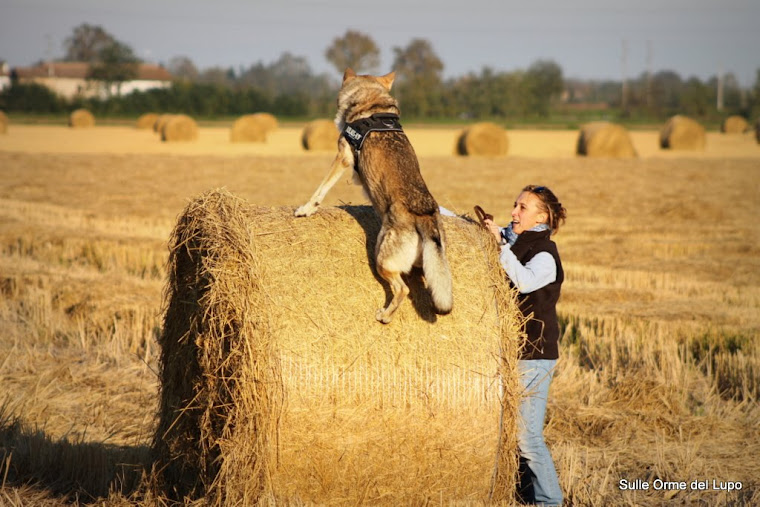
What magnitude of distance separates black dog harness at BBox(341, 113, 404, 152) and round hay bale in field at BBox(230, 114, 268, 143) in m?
36.5

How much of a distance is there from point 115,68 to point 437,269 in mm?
86379

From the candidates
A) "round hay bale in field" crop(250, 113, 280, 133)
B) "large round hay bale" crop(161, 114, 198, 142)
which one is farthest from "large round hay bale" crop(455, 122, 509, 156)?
"round hay bale in field" crop(250, 113, 280, 133)

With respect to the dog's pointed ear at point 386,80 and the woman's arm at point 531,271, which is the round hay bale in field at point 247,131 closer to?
the dog's pointed ear at point 386,80

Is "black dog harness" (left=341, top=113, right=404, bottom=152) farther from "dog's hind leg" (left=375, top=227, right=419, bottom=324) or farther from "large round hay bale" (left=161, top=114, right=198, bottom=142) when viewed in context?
"large round hay bale" (left=161, top=114, right=198, bottom=142)

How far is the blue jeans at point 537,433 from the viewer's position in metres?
5.12

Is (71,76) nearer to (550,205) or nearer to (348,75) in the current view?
(348,75)

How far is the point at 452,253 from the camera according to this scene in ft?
17.0

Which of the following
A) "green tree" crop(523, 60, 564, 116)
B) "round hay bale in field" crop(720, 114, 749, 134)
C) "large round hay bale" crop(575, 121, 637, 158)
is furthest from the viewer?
"green tree" crop(523, 60, 564, 116)

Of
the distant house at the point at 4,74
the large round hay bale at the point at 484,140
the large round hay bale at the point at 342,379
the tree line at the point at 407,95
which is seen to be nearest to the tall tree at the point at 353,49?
the tree line at the point at 407,95

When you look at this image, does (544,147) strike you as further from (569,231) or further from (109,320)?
(109,320)

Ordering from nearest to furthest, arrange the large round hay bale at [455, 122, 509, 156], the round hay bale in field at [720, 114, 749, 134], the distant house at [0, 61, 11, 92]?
the large round hay bale at [455, 122, 509, 156] → the round hay bale in field at [720, 114, 749, 134] → the distant house at [0, 61, 11, 92]

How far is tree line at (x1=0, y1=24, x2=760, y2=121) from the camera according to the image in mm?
67250

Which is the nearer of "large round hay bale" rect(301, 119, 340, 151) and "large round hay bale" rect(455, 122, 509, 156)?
"large round hay bale" rect(455, 122, 509, 156)

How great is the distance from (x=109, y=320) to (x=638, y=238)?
9.19 meters
